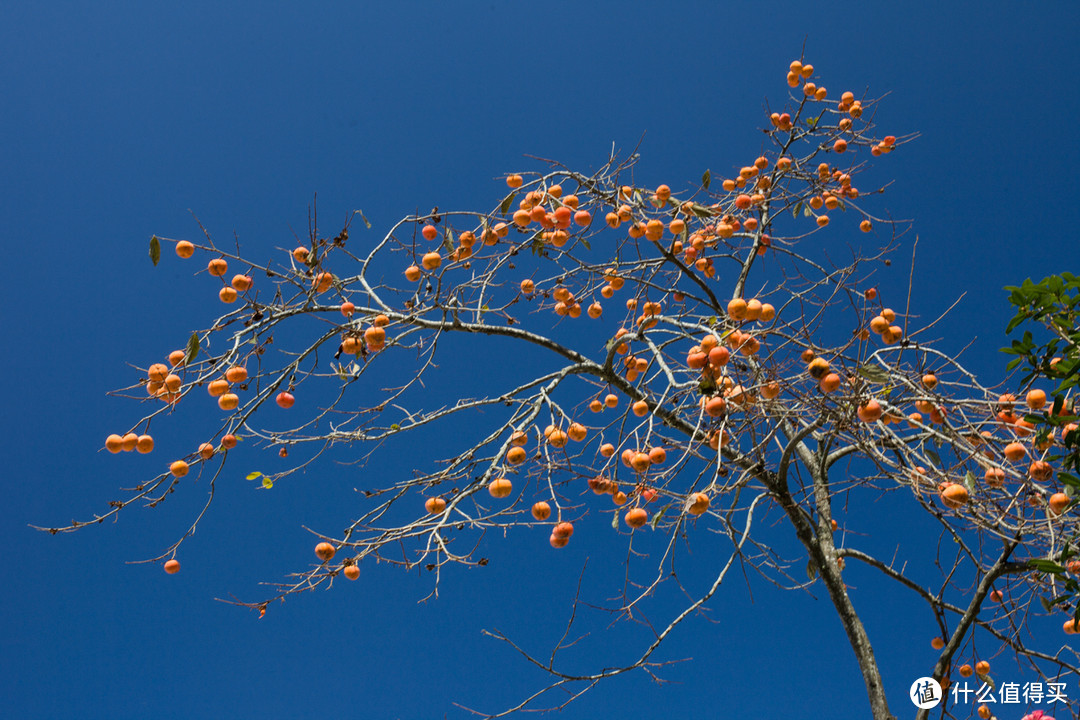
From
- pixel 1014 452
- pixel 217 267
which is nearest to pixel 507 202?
pixel 217 267

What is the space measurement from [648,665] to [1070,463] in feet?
4.86

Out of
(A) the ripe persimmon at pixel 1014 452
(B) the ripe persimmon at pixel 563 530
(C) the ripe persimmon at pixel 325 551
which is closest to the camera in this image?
(A) the ripe persimmon at pixel 1014 452

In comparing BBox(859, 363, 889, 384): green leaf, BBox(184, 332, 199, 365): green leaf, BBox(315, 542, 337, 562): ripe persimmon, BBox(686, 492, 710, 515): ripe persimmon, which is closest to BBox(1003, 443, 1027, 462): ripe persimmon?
BBox(859, 363, 889, 384): green leaf

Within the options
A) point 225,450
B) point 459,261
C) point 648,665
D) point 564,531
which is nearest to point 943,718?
point 648,665

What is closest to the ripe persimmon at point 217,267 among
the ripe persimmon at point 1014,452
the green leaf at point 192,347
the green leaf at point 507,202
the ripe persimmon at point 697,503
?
→ the green leaf at point 192,347

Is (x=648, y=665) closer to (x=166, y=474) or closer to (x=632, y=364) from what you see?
(x=632, y=364)

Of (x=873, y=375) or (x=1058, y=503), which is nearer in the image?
(x=873, y=375)

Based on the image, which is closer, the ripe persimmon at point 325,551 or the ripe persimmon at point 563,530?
the ripe persimmon at point 563,530

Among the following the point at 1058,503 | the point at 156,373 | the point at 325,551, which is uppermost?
the point at 156,373

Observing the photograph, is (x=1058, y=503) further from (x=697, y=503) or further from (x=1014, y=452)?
(x=697, y=503)

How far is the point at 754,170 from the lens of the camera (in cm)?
389

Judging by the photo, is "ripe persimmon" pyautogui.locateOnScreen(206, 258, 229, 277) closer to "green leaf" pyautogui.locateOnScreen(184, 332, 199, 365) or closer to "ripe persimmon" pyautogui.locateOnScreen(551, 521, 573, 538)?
"green leaf" pyautogui.locateOnScreen(184, 332, 199, 365)

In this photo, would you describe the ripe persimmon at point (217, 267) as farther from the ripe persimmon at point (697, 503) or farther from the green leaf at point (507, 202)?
the ripe persimmon at point (697, 503)

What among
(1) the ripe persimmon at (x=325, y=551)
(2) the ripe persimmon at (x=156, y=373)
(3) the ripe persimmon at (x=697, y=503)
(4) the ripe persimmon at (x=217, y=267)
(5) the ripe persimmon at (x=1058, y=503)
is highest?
(4) the ripe persimmon at (x=217, y=267)
